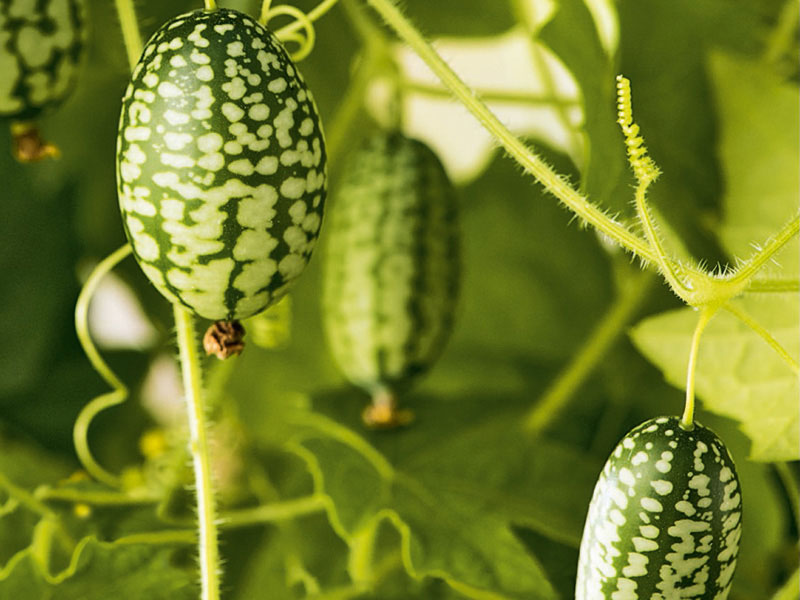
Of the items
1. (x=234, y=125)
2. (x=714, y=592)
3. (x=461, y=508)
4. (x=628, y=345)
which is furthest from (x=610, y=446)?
(x=234, y=125)

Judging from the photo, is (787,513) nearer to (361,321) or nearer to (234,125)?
(361,321)

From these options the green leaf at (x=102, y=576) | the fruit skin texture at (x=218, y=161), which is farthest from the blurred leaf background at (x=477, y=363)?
the fruit skin texture at (x=218, y=161)

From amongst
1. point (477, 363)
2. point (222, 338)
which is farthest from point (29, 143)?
point (477, 363)

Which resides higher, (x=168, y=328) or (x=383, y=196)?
(x=383, y=196)

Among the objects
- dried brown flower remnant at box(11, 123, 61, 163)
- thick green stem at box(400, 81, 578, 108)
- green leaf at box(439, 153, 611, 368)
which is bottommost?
green leaf at box(439, 153, 611, 368)

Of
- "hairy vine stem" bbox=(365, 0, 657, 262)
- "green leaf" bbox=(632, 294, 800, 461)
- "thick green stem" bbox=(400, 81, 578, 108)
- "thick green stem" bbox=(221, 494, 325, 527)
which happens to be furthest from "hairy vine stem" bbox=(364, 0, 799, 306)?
"thick green stem" bbox=(221, 494, 325, 527)

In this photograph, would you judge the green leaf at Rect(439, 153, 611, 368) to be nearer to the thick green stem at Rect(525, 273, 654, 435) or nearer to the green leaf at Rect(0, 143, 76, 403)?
the thick green stem at Rect(525, 273, 654, 435)
